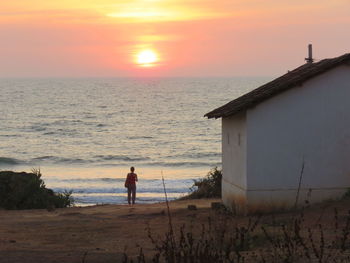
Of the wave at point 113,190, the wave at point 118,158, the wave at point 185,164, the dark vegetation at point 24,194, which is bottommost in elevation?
the dark vegetation at point 24,194

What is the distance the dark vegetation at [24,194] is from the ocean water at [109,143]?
678cm

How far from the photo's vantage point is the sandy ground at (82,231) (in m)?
13.5

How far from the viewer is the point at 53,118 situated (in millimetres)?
93062

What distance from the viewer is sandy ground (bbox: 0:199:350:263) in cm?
1357

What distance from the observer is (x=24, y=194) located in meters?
26.9

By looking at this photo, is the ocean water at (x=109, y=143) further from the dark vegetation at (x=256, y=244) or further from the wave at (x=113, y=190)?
the dark vegetation at (x=256, y=244)

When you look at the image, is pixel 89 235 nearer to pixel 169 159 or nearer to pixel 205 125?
pixel 169 159

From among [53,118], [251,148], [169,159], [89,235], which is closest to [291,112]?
[251,148]

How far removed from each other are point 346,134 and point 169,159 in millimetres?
37609

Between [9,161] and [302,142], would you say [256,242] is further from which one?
[9,161]

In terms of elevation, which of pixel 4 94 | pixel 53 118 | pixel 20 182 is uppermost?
pixel 4 94

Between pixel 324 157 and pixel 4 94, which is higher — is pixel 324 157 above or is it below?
below

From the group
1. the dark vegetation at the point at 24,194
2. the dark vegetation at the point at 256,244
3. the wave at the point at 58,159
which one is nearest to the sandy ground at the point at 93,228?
the dark vegetation at the point at 256,244

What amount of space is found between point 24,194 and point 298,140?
1176 centimetres
